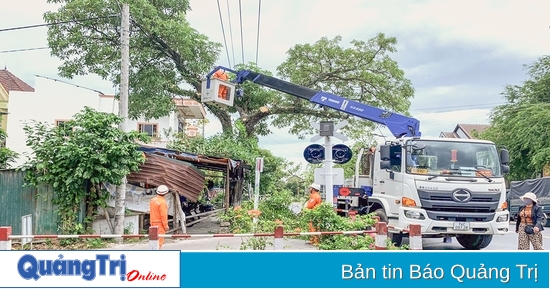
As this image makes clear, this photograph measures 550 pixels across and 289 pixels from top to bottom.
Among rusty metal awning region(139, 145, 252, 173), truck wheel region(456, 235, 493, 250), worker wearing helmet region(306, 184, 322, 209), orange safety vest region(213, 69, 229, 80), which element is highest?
orange safety vest region(213, 69, 229, 80)

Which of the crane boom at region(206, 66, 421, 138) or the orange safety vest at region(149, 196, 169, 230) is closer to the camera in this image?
the orange safety vest at region(149, 196, 169, 230)

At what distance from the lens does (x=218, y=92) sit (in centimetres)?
1460

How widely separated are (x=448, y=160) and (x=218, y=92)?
7.52m

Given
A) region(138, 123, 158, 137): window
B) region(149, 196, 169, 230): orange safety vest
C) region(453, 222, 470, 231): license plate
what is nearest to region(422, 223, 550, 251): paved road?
region(453, 222, 470, 231): license plate

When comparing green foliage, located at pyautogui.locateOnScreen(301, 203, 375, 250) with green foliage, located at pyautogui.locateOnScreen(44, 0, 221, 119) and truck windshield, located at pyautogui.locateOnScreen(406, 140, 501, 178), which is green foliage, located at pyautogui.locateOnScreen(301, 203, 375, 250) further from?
green foliage, located at pyautogui.locateOnScreen(44, 0, 221, 119)

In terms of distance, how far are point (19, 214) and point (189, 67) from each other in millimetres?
9026

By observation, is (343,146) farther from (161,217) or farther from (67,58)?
(67,58)

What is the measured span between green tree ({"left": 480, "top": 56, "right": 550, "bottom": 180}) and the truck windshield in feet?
55.9

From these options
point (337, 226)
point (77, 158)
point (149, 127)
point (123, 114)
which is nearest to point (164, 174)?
point (123, 114)

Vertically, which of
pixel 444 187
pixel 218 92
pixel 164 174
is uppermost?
pixel 218 92

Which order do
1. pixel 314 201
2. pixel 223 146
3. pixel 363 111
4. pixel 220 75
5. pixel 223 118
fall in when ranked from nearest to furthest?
pixel 314 201
pixel 363 111
pixel 220 75
pixel 223 146
pixel 223 118

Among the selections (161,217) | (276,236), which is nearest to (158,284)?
(276,236)

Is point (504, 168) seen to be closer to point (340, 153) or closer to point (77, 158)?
point (340, 153)

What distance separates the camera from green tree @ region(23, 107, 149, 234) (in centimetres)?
1103
